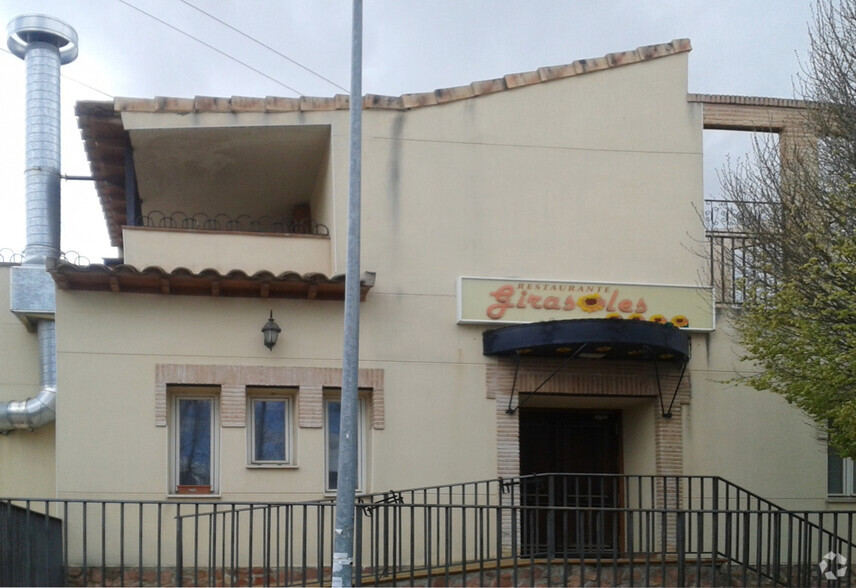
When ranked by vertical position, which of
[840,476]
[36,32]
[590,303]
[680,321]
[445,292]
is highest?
[36,32]

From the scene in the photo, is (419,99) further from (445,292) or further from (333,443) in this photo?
(333,443)

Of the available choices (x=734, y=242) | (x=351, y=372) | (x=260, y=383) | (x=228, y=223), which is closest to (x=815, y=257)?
(x=734, y=242)

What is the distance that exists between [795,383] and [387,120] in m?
6.40

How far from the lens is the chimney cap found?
21562mm

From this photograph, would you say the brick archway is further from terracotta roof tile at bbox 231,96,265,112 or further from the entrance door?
terracotta roof tile at bbox 231,96,265,112

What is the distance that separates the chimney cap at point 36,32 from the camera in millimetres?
21562

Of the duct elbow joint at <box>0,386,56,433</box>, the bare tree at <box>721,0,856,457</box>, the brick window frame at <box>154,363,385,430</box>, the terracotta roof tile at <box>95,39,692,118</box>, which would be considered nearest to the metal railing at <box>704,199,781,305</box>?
the bare tree at <box>721,0,856,457</box>

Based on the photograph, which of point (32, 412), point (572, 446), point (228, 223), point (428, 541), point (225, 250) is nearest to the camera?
point (428, 541)

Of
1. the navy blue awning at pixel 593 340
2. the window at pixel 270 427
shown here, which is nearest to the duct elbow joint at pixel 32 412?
the window at pixel 270 427

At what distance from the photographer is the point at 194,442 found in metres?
15.0

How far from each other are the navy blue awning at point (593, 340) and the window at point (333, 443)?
196 centimetres

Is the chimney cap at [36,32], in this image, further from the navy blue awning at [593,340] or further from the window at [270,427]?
the navy blue awning at [593,340]

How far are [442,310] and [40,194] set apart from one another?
8805 mm

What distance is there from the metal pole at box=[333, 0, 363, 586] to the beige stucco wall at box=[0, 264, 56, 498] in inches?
328
